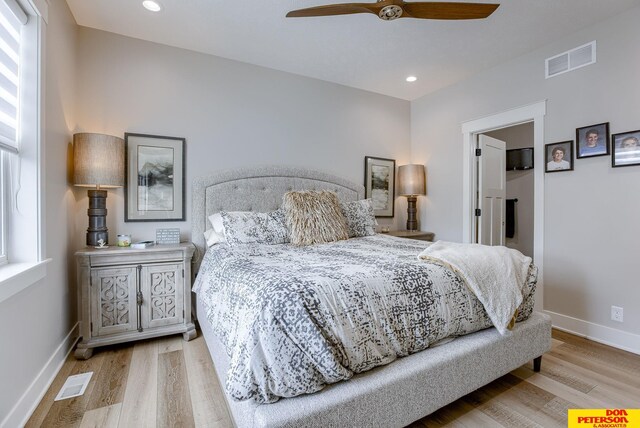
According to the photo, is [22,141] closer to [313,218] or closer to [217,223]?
[217,223]

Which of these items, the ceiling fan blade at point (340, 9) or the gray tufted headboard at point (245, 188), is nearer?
the ceiling fan blade at point (340, 9)

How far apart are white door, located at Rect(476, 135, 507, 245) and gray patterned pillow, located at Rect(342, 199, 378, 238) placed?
148 cm

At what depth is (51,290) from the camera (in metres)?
1.95

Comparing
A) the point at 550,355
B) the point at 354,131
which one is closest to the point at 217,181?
the point at 354,131

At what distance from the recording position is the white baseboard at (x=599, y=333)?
2338 millimetres

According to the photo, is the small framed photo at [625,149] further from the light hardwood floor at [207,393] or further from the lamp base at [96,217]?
the lamp base at [96,217]

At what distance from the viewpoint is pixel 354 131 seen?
12.8ft

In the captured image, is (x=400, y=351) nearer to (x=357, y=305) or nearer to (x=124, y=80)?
(x=357, y=305)

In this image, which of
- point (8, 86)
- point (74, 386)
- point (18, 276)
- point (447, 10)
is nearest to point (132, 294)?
point (74, 386)

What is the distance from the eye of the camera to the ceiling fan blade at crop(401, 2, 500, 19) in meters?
1.81

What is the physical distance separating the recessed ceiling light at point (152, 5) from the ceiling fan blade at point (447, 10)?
1838mm

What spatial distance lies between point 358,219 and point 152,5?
248 centimetres

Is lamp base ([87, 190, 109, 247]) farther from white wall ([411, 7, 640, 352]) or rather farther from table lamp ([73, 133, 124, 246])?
white wall ([411, 7, 640, 352])

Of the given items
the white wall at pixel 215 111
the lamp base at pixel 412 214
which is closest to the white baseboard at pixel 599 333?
the lamp base at pixel 412 214
